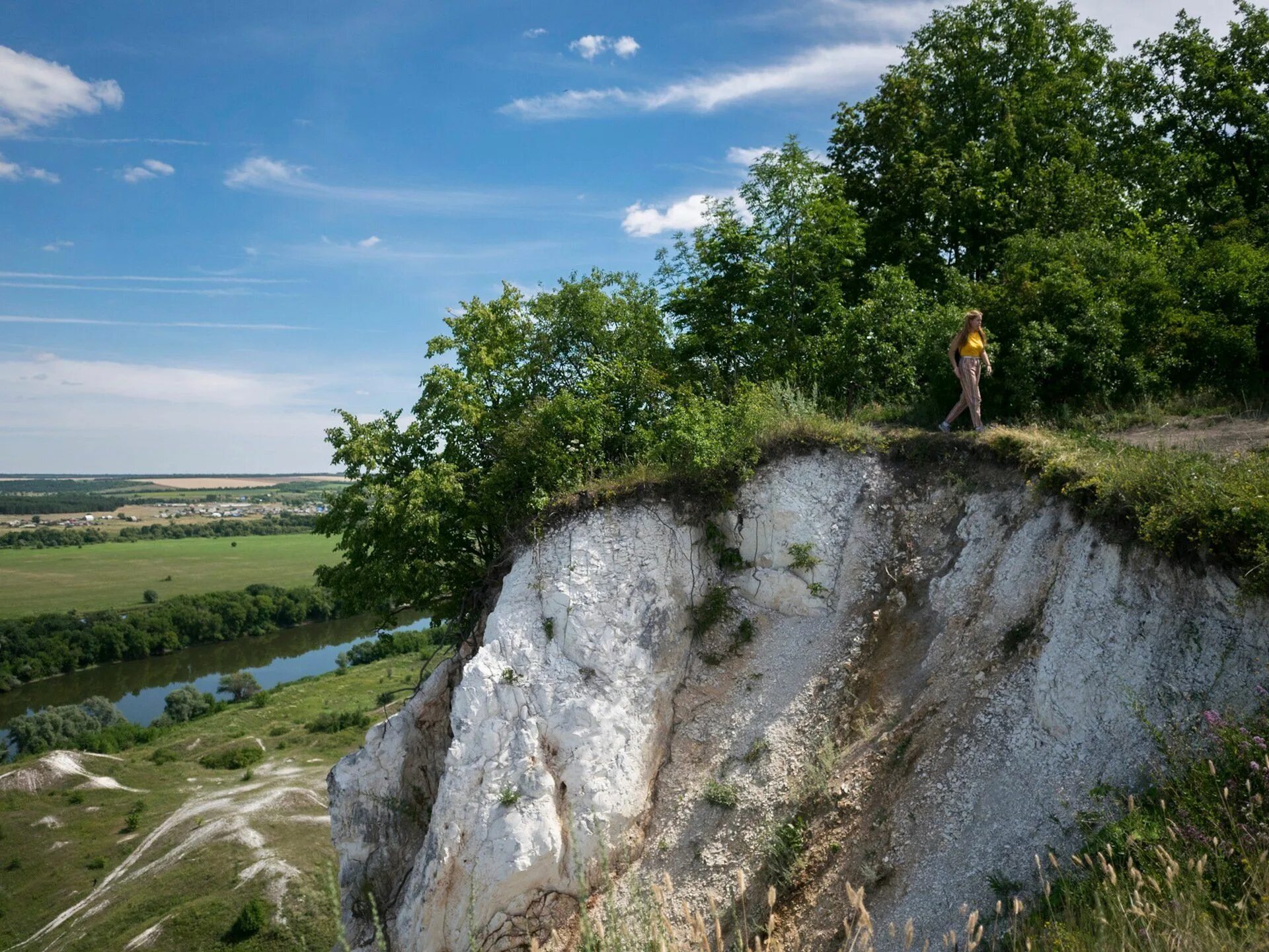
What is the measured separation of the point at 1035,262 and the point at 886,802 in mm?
11756

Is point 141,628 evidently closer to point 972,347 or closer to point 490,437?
point 490,437

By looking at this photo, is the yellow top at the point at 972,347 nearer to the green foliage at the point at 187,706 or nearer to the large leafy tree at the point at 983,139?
the large leafy tree at the point at 983,139

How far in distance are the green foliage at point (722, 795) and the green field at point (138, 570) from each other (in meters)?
100

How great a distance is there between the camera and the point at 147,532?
178 meters

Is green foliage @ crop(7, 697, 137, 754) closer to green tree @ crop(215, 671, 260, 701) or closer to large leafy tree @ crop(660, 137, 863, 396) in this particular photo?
green tree @ crop(215, 671, 260, 701)

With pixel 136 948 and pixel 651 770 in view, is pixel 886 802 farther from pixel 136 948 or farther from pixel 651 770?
pixel 136 948

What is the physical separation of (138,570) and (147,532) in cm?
5559

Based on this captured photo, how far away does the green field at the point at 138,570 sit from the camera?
109 metres

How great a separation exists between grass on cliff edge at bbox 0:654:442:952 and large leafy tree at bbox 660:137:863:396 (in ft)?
59.8

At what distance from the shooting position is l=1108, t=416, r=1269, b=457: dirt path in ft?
35.6

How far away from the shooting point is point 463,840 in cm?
1088

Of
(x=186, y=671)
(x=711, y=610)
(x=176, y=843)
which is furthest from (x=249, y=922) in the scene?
(x=186, y=671)

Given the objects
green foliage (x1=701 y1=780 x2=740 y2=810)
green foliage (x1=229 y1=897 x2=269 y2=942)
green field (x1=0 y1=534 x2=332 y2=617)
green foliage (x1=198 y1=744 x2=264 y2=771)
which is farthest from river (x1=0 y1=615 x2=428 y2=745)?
green foliage (x1=701 y1=780 x2=740 y2=810)

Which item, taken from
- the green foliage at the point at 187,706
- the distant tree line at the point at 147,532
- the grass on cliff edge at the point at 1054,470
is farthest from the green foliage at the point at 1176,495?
the distant tree line at the point at 147,532
